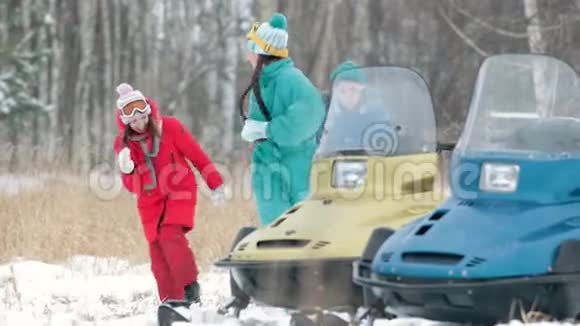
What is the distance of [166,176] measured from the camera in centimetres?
754

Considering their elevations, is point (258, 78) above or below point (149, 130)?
above

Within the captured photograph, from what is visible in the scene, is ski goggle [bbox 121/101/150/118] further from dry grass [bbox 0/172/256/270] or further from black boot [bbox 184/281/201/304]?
→ dry grass [bbox 0/172/256/270]

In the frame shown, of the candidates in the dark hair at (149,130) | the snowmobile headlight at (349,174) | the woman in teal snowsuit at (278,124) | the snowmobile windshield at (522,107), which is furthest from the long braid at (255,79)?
the snowmobile windshield at (522,107)

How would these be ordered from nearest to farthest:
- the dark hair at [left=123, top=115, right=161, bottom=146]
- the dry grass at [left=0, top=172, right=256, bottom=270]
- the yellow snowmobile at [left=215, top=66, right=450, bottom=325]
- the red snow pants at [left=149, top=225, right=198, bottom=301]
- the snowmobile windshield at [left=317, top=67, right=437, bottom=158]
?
the yellow snowmobile at [left=215, top=66, right=450, bottom=325] < the snowmobile windshield at [left=317, top=67, right=437, bottom=158] < the red snow pants at [left=149, top=225, right=198, bottom=301] < the dark hair at [left=123, top=115, right=161, bottom=146] < the dry grass at [left=0, top=172, right=256, bottom=270]

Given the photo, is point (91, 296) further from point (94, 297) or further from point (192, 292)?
point (192, 292)

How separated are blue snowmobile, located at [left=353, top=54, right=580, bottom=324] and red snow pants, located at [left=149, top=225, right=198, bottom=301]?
164cm

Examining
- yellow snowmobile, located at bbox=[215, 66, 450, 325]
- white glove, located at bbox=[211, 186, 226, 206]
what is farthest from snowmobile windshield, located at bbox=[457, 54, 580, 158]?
white glove, located at bbox=[211, 186, 226, 206]

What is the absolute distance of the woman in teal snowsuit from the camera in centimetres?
763

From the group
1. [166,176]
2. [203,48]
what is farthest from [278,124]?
[203,48]

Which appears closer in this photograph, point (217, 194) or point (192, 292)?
point (192, 292)

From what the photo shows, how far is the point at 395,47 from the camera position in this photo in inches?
1460

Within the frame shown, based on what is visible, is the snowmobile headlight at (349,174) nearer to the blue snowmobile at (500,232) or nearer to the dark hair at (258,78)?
the blue snowmobile at (500,232)

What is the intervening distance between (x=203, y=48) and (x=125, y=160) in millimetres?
30688

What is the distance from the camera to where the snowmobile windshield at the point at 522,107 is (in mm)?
5934
